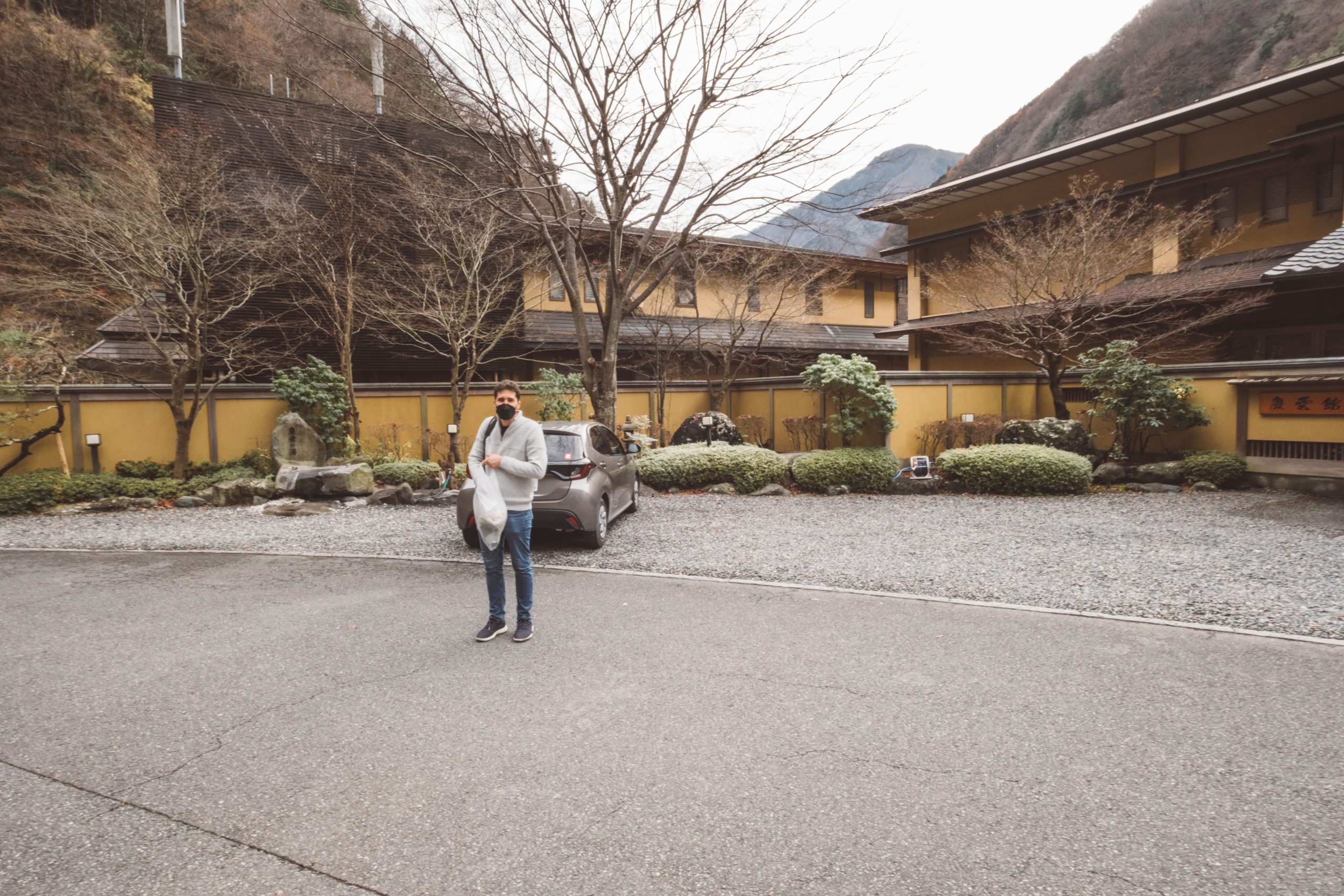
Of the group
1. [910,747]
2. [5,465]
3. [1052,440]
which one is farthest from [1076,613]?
[5,465]

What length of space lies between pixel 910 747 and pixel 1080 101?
61.5 metres

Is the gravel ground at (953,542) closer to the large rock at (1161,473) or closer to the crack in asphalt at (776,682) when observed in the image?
the large rock at (1161,473)

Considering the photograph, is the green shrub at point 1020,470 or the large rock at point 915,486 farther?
the large rock at point 915,486

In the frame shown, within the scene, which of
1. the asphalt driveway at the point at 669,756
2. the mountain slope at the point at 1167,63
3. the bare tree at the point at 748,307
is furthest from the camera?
the mountain slope at the point at 1167,63

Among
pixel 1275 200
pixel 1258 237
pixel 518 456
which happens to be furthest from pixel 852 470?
pixel 1275 200

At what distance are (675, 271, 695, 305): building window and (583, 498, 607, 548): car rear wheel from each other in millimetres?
14010

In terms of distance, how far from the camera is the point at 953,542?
8.35m

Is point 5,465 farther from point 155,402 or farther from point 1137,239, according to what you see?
point 1137,239

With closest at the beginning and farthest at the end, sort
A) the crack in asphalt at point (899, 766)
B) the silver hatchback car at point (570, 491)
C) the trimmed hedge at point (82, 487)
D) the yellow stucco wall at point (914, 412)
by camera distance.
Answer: the crack in asphalt at point (899, 766)
the silver hatchback car at point (570, 491)
the trimmed hedge at point (82, 487)
the yellow stucco wall at point (914, 412)

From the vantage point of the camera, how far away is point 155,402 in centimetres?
1333

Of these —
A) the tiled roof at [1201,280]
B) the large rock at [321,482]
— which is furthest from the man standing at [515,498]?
the tiled roof at [1201,280]

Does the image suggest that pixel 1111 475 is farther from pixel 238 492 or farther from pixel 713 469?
pixel 238 492

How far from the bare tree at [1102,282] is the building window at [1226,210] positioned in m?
0.18

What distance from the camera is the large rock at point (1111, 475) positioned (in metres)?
12.4
